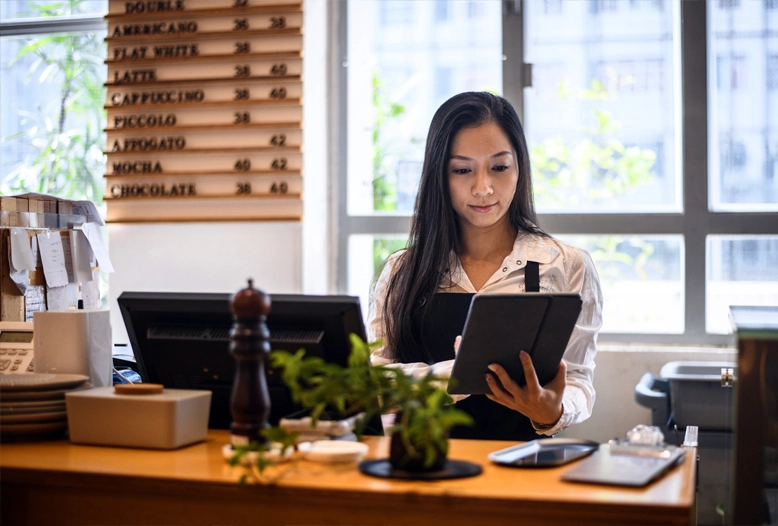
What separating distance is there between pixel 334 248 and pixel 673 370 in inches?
61.5

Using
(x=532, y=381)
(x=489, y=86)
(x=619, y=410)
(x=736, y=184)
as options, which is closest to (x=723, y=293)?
(x=736, y=184)

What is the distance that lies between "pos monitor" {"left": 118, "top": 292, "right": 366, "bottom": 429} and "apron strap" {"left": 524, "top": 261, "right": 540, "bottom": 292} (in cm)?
84

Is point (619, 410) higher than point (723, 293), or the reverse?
point (723, 293)

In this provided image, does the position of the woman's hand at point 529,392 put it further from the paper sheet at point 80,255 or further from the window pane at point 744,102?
the window pane at point 744,102

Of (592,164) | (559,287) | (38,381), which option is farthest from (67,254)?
(592,164)

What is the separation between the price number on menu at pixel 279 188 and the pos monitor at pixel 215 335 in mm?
1740

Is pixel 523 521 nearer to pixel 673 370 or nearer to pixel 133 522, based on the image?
pixel 133 522

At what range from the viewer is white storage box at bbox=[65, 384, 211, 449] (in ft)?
4.99

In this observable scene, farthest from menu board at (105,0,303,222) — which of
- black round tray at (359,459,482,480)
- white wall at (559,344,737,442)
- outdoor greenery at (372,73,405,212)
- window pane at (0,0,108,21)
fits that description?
black round tray at (359,459,482,480)

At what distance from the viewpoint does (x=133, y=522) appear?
1.32 metres

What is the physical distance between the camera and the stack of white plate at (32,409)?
1.62 meters

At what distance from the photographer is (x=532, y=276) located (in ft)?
7.72

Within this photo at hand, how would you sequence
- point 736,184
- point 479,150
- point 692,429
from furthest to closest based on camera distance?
point 736,184
point 479,150
point 692,429

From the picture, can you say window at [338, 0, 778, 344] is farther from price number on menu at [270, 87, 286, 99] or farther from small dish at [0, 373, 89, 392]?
small dish at [0, 373, 89, 392]
